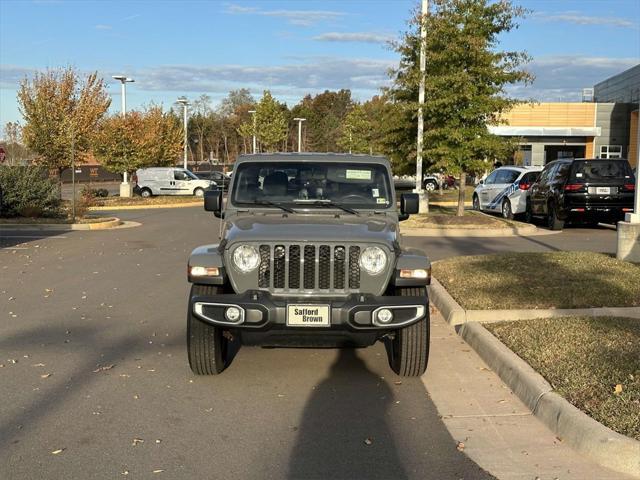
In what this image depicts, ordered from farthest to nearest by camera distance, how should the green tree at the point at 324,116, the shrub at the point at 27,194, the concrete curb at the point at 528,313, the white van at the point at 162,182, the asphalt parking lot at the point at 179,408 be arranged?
the green tree at the point at 324,116 → the white van at the point at 162,182 → the shrub at the point at 27,194 → the concrete curb at the point at 528,313 → the asphalt parking lot at the point at 179,408

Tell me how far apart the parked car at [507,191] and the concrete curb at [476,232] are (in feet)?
10.5

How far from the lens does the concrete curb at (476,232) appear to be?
680 inches

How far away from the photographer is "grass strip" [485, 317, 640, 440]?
439 centimetres

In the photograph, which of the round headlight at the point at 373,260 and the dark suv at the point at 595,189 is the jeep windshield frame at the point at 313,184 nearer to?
the round headlight at the point at 373,260

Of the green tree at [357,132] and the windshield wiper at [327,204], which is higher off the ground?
the green tree at [357,132]

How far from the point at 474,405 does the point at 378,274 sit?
119 centimetres

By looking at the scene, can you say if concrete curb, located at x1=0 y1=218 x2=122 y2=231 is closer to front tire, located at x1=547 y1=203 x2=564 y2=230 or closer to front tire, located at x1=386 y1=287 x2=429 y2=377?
front tire, located at x1=547 y1=203 x2=564 y2=230

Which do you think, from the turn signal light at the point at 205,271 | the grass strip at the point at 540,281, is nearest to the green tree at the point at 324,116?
the grass strip at the point at 540,281

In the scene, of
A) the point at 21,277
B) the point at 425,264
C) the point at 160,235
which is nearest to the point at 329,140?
the point at 160,235

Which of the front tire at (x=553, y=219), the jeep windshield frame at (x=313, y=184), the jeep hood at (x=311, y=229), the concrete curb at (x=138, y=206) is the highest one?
the jeep windshield frame at (x=313, y=184)

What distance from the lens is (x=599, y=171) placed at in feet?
55.8

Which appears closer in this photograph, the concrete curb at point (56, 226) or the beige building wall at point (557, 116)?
the concrete curb at point (56, 226)

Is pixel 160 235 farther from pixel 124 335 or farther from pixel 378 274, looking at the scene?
pixel 378 274

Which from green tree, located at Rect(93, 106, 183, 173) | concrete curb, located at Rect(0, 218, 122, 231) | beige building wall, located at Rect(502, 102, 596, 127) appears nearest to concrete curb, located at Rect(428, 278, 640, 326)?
concrete curb, located at Rect(0, 218, 122, 231)
